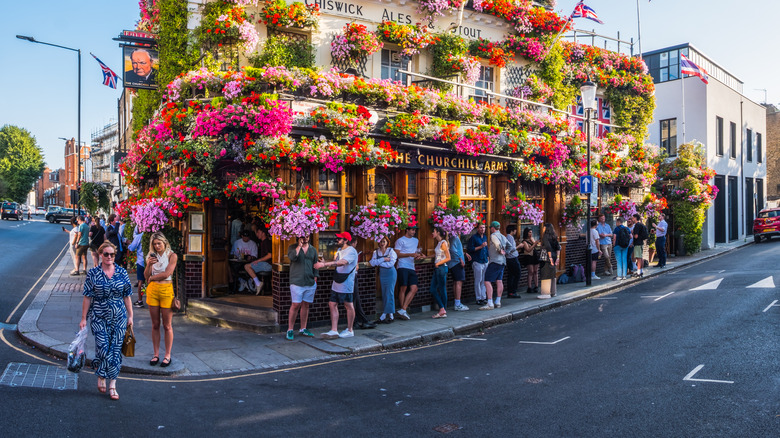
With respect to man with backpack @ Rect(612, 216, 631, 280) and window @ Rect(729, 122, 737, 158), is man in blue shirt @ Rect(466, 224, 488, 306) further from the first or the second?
window @ Rect(729, 122, 737, 158)

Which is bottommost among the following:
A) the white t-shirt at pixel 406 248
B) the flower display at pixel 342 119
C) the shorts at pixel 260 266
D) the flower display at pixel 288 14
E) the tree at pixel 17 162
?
the shorts at pixel 260 266

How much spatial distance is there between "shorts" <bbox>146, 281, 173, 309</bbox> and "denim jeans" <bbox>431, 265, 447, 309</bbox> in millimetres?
5779

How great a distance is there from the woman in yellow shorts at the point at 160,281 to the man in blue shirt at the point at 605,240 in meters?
13.4

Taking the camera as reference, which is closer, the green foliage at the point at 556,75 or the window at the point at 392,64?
the window at the point at 392,64

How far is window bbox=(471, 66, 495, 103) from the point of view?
1591cm

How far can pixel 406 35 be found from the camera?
13617 mm

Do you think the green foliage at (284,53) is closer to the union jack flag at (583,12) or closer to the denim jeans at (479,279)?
the denim jeans at (479,279)

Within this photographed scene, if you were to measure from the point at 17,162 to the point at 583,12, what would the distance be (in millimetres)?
88233

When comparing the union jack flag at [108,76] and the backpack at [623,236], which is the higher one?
the union jack flag at [108,76]

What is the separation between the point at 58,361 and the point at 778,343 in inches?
405

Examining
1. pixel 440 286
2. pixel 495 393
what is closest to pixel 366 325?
pixel 440 286

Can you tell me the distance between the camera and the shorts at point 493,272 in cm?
1275

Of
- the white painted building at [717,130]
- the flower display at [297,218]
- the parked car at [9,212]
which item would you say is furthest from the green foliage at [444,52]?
the parked car at [9,212]

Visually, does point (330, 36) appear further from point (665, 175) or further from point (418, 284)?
point (665, 175)
